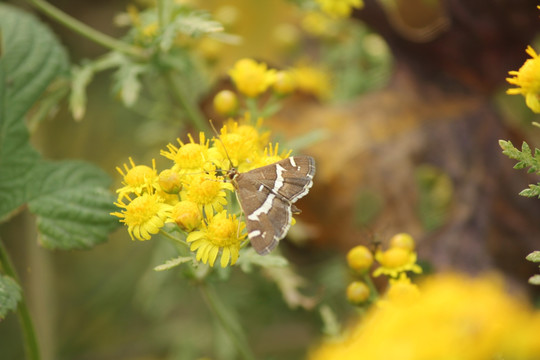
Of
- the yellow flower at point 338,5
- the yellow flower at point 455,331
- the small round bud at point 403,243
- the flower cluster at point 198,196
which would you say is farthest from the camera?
the yellow flower at point 338,5

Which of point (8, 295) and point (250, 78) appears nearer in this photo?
point (8, 295)

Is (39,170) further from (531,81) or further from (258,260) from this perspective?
(531,81)

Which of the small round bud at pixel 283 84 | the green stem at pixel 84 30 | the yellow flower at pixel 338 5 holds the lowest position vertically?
the small round bud at pixel 283 84

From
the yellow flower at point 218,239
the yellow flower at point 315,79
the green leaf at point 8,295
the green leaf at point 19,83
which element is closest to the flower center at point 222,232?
the yellow flower at point 218,239

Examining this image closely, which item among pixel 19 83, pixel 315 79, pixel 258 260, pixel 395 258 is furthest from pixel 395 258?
pixel 315 79

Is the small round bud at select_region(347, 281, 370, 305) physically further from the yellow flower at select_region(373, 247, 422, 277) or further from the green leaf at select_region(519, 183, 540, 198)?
the green leaf at select_region(519, 183, 540, 198)

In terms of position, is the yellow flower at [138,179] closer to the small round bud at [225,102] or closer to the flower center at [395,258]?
the small round bud at [225,102]
